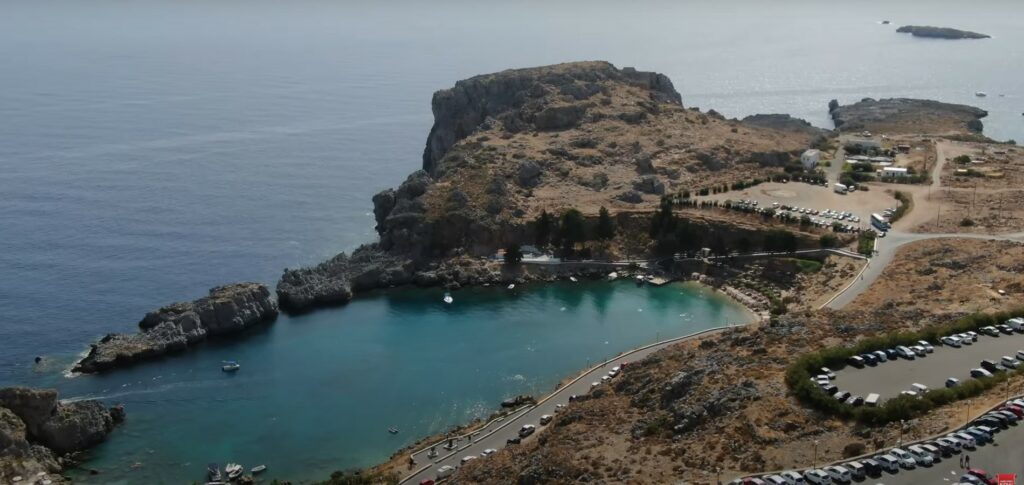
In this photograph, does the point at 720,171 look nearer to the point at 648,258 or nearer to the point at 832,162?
the point at 832,162

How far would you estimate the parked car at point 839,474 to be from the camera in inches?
1526

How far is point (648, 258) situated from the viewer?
8694 centimetres

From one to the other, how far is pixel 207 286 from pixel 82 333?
12570 mm

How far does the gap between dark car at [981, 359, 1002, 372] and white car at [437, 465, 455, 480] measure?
26.8 m

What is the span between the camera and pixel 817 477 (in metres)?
39.0

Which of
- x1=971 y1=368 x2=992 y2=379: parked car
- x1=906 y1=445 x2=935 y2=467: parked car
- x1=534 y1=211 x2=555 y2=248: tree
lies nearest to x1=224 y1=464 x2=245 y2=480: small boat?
x1=906 y1=445 x2=935 y2=467: parked car

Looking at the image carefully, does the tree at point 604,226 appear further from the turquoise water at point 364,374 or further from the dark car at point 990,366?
the dark car at point 990,366

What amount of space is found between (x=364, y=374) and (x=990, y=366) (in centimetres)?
3874

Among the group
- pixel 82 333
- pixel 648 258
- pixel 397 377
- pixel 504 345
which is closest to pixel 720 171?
pixel 648 258

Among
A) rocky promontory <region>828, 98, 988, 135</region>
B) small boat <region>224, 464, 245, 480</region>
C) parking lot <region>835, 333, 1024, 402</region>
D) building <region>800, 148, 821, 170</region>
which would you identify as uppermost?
rocky promontory <region>828, 98, 988, 135</region>

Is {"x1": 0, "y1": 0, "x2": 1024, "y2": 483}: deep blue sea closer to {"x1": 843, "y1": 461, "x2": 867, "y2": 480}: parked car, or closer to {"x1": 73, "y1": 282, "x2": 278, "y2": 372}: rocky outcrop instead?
{"x1": 73, "y1": 282, "x2": 278, "y2": 372}: rocky outcrop

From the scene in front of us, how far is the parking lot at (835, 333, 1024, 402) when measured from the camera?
4766 cm

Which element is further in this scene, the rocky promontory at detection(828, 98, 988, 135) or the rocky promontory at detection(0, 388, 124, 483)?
the rocky promontory at detection(828, 98, 988, 135)

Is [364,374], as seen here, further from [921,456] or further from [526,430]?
[921,456]
